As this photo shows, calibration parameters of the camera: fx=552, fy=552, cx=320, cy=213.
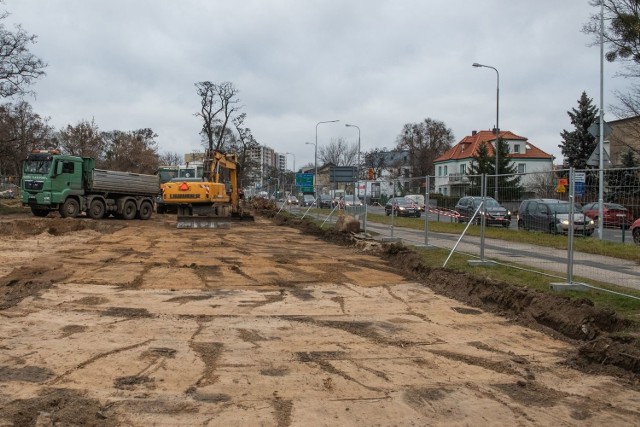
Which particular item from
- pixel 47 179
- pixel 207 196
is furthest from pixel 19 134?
pixel 207 196

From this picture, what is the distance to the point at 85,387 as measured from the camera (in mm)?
5012

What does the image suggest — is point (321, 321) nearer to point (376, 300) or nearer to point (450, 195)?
point (376, 300)

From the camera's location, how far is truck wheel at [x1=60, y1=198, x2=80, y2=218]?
27.9 m

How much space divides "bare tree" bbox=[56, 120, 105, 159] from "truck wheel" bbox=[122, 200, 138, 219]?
40257 mm

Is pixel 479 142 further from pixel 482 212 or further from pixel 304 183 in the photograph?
pixel 482 212

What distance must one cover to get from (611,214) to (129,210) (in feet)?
91.2

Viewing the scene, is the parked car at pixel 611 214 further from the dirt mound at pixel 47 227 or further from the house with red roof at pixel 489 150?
the house with red roof at pixel 489 150

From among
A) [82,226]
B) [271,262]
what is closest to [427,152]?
[82,226]

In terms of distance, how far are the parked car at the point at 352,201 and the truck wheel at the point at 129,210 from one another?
13.2 meters

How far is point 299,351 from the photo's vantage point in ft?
20.8

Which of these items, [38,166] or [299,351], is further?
[38,166]

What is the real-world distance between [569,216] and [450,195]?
16.9ft

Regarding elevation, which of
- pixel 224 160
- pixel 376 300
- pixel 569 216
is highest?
pixel 224 160

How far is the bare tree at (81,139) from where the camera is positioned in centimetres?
6931
